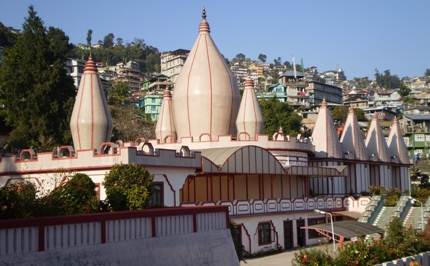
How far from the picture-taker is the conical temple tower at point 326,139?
50031 millimetres

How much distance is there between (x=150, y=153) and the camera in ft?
98.4

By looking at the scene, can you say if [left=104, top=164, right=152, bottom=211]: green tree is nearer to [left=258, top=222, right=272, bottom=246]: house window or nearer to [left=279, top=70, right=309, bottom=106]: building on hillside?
[left=258, top=222, right=272, bottom=246]: house window

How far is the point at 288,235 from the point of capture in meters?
40.4

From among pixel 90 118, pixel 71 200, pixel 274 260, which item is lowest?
pixel 274 260

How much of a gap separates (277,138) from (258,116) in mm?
1972

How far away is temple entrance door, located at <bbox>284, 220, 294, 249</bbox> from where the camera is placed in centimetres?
4006

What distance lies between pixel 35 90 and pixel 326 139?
81.3 feet

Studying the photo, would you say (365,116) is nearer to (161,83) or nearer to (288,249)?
(161,83)

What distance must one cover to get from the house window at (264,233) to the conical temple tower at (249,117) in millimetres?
6922

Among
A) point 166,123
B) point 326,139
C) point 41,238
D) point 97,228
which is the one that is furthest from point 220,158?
point 41,238

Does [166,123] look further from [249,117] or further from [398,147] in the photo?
[398,147]

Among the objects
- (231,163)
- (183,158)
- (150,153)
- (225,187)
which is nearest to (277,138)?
(225,187)

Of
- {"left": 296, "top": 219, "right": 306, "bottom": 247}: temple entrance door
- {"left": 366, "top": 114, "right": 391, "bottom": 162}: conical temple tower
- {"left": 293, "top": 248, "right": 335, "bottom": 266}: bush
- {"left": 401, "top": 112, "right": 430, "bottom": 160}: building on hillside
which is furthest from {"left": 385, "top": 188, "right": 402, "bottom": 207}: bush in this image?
{"left": 401, "top": 112, "right": 430, "bottom": 160}: building on hillside

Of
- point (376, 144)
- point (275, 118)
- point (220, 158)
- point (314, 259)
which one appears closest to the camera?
point (314, 259)
